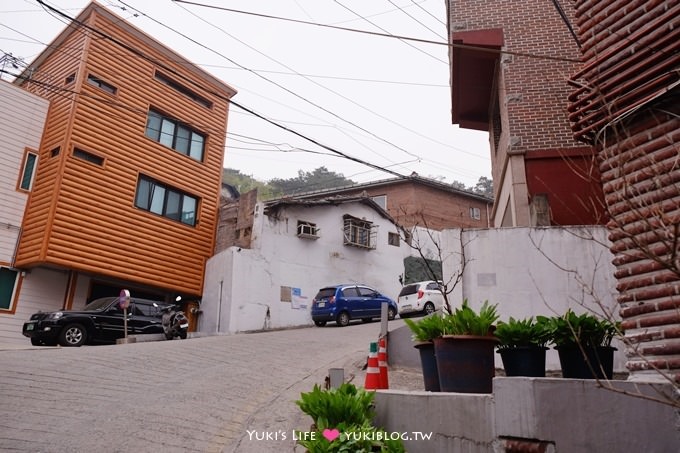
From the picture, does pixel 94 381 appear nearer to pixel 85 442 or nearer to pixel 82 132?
pixel 85 442

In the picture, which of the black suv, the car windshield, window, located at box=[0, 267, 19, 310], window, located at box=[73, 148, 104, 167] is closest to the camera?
the black suv

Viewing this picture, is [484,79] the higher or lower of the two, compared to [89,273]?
higher

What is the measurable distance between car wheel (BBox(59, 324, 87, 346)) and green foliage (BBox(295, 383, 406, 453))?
11.4 m

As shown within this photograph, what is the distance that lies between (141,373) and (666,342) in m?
7.48

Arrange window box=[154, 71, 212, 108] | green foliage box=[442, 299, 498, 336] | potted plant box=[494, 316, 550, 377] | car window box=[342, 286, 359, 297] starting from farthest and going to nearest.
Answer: window box=[154, 71, 212, 108]
car window box=[342, 286, 359, 297]
potted plant box=[494, 316, 550, 377]
green foliage box=[442, 299, 498, 336]

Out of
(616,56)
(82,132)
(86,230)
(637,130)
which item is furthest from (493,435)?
(82,132)

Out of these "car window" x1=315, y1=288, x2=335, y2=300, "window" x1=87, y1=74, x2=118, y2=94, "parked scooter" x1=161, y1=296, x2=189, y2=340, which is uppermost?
"window" x1=87, y1=74, x2=118, y2=94

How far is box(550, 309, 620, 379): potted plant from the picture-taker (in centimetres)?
506

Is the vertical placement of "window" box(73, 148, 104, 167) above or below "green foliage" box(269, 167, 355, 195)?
below

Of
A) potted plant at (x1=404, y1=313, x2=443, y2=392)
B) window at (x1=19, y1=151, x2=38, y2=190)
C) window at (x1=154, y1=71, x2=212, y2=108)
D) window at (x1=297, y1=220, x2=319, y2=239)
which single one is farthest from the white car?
potted plant at (x1=404, y1=313, x2=443, y2=392)

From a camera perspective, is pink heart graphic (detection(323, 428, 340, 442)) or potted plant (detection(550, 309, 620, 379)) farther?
potted plant (detection(550, 309, 620, 379))

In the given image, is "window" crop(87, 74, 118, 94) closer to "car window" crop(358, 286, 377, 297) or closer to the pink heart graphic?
"car window" crop(358, 286, 377, 297)

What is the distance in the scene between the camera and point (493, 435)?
12.2ft

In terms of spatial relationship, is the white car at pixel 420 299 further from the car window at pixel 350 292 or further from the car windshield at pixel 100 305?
the car windshield at pixel 100 305
